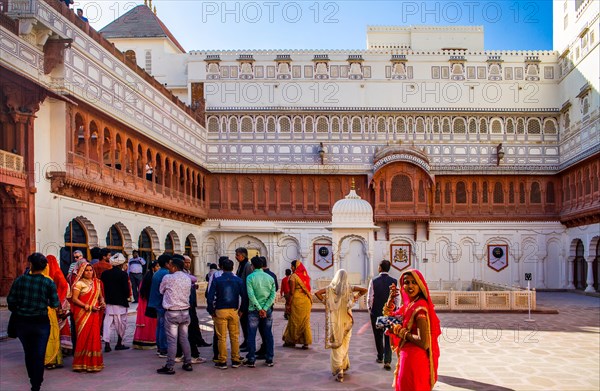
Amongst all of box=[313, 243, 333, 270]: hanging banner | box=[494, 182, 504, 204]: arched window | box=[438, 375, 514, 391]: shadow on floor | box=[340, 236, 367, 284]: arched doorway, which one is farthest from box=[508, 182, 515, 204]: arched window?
box=[438, 375, 514, 391]: shadow on floor

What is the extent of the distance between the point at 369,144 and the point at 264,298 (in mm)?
23418

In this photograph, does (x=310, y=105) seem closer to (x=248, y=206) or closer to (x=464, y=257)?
(x=248, y=206)

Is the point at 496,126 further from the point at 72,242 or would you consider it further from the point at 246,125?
the point at 72,242

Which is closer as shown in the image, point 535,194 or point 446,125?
point 535,194

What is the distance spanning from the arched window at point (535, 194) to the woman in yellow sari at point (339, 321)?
2561 cm

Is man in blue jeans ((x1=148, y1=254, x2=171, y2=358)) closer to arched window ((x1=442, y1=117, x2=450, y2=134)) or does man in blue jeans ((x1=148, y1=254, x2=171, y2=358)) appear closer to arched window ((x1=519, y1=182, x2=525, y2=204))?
arched window ((x1=442, y1=117, x2=450, y2=134))

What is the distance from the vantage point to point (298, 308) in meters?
11.2

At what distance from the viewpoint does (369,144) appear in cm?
3231

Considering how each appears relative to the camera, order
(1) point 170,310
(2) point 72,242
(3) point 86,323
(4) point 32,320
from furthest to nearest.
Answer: (2) point 72,242 < (3) point 86,323 < (1) point 170,310 < (4) point 32,320

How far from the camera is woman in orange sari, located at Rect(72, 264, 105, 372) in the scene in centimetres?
912

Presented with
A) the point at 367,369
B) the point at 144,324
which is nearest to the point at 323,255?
the point at 144,324

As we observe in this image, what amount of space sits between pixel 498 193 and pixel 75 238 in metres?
22.2

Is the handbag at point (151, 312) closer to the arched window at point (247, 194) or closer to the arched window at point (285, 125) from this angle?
the arched window at point (247, 194)

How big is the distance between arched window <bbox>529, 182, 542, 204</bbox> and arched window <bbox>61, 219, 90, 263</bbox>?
75.1 feet
